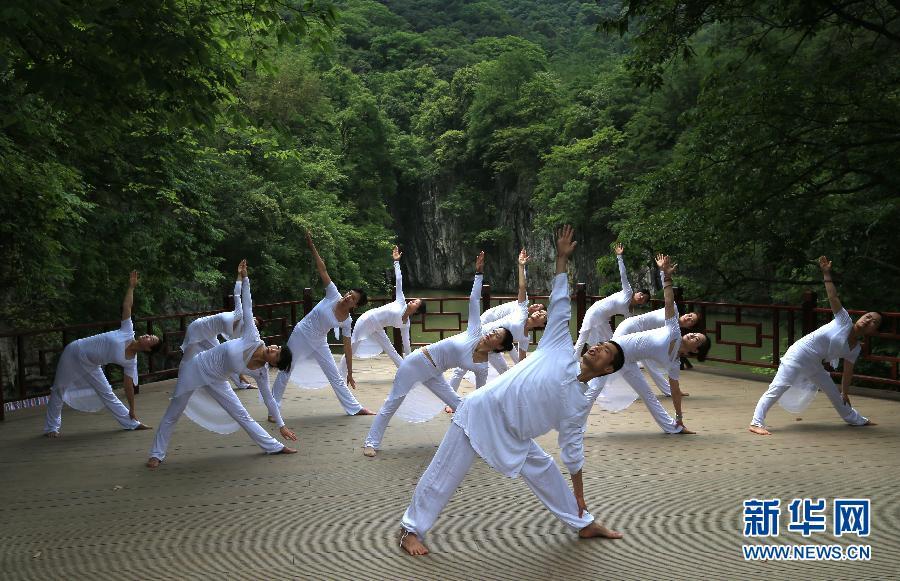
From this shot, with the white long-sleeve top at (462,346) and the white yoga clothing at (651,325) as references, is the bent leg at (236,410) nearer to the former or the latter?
the white long-sleeve top at (462,346)

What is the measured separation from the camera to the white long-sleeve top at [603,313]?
36.2 feet

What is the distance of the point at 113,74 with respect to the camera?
684 cm

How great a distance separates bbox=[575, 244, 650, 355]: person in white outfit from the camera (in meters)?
10.8

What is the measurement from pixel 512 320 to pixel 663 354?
2.39m

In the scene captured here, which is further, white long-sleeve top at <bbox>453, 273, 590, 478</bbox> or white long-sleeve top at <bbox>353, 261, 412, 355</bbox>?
white long-sleeve top at <bbox>353, 261, 412, 355</bbox>

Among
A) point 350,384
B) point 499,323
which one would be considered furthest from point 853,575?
point 350,384

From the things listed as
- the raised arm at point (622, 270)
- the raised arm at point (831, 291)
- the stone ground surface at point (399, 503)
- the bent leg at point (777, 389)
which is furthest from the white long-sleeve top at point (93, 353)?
the raised arm at point (831, 291)

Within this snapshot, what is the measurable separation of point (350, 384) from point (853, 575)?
7029 mm

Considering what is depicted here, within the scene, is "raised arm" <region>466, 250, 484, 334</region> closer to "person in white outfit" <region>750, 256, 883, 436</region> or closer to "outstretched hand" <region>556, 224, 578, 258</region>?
"outstretched hand" <region>556, 224, 578, 258</region>

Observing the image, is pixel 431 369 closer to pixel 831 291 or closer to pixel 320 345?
pixel 320 345

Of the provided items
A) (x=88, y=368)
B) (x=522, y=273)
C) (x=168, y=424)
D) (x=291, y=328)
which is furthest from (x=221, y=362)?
(x=291, y=328)

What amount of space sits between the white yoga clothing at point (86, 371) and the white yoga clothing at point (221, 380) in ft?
5.67

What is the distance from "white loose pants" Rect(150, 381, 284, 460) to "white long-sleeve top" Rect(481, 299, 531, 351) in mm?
2707

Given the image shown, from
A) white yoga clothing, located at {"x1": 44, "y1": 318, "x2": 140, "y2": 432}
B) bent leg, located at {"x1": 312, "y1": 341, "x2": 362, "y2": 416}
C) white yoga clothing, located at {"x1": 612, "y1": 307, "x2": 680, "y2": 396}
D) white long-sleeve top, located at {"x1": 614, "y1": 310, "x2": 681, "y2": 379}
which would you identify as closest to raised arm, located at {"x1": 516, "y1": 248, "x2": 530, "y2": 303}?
white long-sleeve top, located at {"x1": 614, "y1": 310, "x2": 681, "y2": 379}
